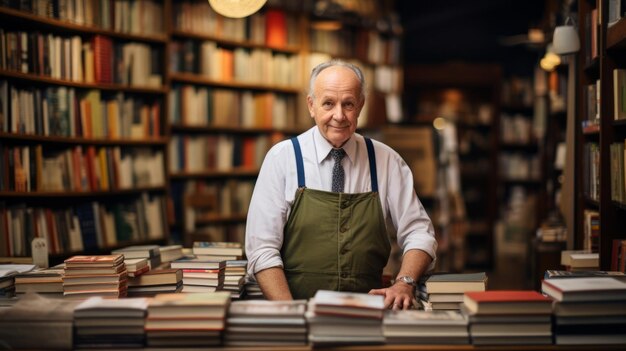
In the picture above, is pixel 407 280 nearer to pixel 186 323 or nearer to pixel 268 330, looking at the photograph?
Result: pixel 268 330

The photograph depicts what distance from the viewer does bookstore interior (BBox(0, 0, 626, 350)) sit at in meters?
2.22

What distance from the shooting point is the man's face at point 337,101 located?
291 centimetres

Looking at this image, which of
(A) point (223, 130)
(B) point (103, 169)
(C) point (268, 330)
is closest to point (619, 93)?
(C) point (268, 330)

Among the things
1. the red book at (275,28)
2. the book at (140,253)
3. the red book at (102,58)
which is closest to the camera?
the book at (140,253)

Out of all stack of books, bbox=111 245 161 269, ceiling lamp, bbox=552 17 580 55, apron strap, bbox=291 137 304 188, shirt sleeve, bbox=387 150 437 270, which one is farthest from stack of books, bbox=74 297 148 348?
ceiling lamp, bbox=552 17 580 55

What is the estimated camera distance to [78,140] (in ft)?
17.4

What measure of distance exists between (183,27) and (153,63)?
23.4 inches

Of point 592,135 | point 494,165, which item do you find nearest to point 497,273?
point 494,165

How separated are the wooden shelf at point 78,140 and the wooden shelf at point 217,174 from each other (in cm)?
41

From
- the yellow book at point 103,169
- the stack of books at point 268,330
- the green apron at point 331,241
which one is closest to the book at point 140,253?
the green apron at point 331,241

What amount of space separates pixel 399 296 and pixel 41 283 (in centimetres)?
136

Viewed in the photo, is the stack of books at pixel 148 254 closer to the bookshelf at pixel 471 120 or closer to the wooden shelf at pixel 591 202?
the wooden shelf at pixel 591 202

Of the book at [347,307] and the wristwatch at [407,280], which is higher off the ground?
the book at [347,307]

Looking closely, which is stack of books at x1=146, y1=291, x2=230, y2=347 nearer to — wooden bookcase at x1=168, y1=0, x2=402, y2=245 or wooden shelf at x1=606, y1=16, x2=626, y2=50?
wooden shelf at x1=606, y1=16, x2=626, y2=50
